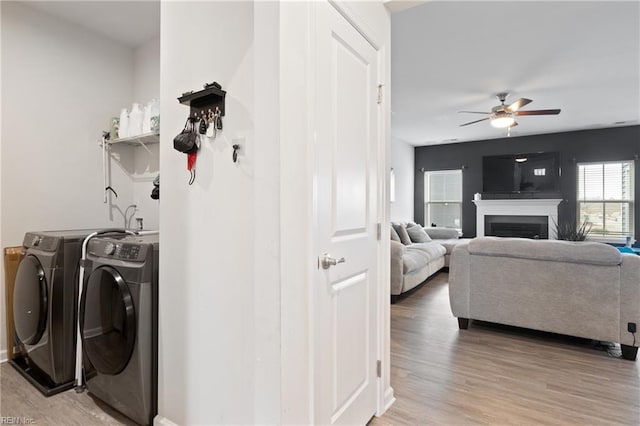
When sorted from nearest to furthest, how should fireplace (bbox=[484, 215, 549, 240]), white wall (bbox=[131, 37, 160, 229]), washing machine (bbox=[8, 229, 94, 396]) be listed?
A: washing machine (bbox=[8, 229, 94, 396]) → white wall (bbox=[131, 37, 160, 229]) → fireplace (bbox=[484, 215, 549, 240])

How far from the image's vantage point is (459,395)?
2102mm

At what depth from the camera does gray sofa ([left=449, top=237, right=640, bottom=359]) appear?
261 centimetres

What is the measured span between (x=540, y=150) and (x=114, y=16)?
25.3 feet

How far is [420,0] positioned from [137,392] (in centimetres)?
261

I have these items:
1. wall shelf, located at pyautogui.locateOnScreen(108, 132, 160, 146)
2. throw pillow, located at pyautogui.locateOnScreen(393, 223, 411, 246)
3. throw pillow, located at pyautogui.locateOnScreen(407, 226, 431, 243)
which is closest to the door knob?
wall shelf, located at pyautogui.locateOnScreen(108, 132, 160, 146)

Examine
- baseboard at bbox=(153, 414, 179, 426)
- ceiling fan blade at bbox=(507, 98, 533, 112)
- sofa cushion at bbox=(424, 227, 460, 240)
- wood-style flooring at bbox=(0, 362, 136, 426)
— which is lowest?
wood-style flooring at bbox=(0, 362, 136, 426)

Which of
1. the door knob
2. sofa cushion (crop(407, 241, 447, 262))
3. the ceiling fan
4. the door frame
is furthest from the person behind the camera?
sofa cushion (crop(407, 241, 447, 262))

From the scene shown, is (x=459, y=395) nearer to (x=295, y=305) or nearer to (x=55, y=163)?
(x=295, y=305)

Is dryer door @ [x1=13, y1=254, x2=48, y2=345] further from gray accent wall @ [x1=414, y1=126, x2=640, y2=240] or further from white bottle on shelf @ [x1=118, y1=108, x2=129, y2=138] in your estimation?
gray accent wall @ [x1=414, y1=126, x2=640, y2=240]

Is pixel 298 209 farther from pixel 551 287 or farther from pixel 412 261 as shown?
pixel 412 261

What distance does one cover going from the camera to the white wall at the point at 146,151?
2.95 m

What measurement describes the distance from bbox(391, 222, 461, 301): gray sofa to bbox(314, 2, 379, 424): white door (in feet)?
7.66

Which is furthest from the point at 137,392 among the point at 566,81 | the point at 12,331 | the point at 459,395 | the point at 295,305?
the point at 566,81

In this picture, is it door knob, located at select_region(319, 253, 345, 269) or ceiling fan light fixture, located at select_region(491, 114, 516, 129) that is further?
ceiling fan light fixture, located at select_region(491, 114, 516, 129)
